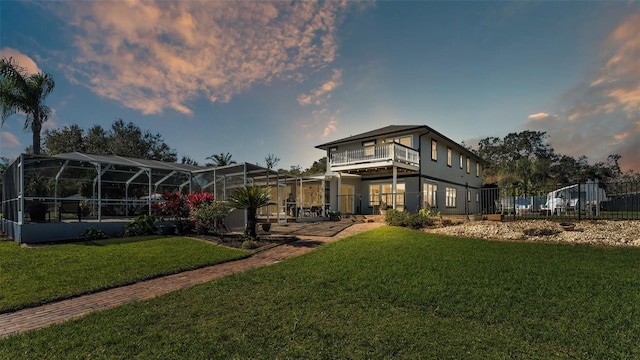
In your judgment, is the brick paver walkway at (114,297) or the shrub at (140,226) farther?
the shrub at (140,226)

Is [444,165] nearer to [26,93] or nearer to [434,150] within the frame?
[434,150]

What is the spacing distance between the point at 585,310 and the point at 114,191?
22.7 metres

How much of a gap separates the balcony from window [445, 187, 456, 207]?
5.89 meters

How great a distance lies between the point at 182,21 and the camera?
11703 millimetres

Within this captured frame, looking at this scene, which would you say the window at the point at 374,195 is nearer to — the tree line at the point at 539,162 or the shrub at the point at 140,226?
the shrub at the point at 140,226

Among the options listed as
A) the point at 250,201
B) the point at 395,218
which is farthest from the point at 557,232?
the point at 250,201

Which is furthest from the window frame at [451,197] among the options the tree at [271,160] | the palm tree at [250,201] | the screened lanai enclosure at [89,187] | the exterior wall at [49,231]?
the tree at [271,160]

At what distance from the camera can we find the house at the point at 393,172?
19.0m

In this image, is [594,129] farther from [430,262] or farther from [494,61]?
[430,262]

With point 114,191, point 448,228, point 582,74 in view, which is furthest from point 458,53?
point 114,191

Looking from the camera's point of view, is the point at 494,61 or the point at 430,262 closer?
the point at 430,262

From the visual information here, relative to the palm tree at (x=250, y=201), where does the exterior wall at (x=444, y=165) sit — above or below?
above

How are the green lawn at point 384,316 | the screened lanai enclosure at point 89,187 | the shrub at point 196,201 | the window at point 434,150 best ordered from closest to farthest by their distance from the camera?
the green lawn at point 384,316
the screened lanai enclosure at point 89,187
the shrub at point 196,201
the window at point 434,150

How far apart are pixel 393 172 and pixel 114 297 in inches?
627
